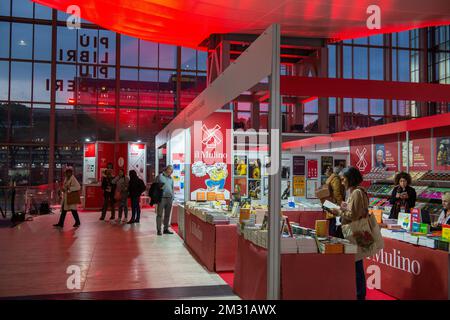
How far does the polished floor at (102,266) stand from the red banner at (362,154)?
4.73 meters

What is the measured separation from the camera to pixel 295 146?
15492 millimetres

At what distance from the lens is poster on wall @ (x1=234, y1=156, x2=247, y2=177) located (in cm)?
939

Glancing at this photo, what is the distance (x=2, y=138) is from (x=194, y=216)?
1535 centimetres

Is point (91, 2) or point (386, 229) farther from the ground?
point (91, 2)

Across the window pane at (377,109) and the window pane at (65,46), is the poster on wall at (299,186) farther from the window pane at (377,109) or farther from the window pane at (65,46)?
the window pane at (377,109)

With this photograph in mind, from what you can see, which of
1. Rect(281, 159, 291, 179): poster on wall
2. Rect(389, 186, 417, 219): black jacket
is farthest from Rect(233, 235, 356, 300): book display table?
Rect(281, 159, 291, 179): poster on wall

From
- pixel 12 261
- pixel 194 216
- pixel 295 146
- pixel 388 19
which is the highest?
pixel 388 19

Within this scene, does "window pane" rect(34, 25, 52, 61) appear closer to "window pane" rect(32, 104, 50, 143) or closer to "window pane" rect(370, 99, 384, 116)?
"window pane" rect(32, 104, 50, 143)

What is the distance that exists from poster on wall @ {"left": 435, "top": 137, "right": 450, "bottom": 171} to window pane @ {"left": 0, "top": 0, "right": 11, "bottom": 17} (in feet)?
61.7

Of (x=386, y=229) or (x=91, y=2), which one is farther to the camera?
(x=91, y=2)

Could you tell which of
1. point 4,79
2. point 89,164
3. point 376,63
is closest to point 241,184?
point 89,164

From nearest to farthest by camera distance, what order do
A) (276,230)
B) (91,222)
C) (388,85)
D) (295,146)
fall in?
(276,230), (388,85), (91,222), (295,146)
